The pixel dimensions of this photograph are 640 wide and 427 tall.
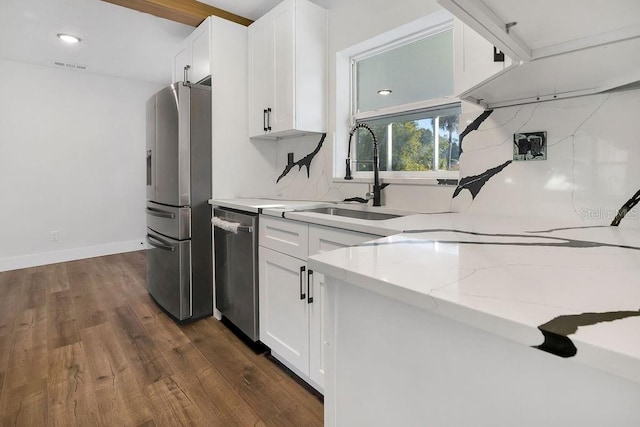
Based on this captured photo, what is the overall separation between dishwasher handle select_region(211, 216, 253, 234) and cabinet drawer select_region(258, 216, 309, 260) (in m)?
0.13

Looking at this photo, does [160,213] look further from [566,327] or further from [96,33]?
[566,327]

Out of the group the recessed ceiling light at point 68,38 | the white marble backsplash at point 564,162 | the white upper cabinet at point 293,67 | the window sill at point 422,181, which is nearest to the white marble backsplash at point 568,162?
the white marble backsplash at point 564,162

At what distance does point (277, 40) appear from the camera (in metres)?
2.38

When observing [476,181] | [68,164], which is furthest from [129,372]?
[68,164]

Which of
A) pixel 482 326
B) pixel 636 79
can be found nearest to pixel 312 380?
pixel 482 326

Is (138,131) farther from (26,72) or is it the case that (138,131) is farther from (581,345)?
(581,345)

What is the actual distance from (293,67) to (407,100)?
31.6 inches

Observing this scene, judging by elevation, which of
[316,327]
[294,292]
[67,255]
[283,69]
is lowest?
[67,255]

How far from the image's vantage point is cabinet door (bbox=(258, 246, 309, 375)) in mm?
1667

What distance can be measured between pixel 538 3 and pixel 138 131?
499 centimetres

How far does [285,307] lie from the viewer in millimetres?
1784

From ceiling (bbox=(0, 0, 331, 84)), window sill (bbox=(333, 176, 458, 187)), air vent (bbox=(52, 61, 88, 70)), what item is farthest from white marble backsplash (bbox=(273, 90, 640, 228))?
air vent (bbox=(52, 61, 88, 70))

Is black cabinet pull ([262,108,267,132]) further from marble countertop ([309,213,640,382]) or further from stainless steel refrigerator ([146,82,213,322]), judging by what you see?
marble countertop ([309,213,640,382])

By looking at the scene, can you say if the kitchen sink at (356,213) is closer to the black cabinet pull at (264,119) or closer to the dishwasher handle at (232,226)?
the dishwasher handle at (232,226)
